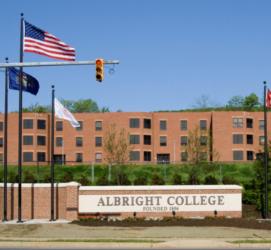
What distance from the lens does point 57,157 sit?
88.6 m

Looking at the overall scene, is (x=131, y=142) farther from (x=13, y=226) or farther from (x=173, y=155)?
(x=13, y=226)

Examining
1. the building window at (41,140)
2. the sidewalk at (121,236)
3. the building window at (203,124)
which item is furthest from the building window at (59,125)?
the sidewalk at (121,236)

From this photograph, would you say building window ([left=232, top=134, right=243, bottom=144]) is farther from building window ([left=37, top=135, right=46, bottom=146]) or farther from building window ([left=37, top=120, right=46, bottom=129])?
building window ([left=37, top=120, right=46, bottom=129])

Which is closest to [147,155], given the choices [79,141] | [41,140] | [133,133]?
[133,133]

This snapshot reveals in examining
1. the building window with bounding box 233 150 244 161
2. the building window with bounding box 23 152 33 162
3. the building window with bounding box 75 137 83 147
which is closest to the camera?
the building window with bounding box 233 150 244 161

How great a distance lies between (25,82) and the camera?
26078 mm

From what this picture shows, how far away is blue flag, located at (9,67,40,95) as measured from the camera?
83.9 ft

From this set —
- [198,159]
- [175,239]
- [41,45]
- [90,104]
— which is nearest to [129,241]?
[175,239]

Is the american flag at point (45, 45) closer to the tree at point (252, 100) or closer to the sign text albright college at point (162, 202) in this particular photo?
the sign text albright college at point (162, 202)

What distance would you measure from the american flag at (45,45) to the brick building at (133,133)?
61.9 m

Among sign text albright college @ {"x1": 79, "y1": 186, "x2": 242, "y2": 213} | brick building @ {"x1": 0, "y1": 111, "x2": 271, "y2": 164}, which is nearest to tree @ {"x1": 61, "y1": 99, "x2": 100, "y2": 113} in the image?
brick building @ {"x1": 0, "y1": 111, "x2": 271, "y2": 164}

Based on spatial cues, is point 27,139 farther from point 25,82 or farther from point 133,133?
point 25,82

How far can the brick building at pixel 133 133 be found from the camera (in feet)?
282

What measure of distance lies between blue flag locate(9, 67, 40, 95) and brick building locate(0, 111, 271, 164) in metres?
59.4
